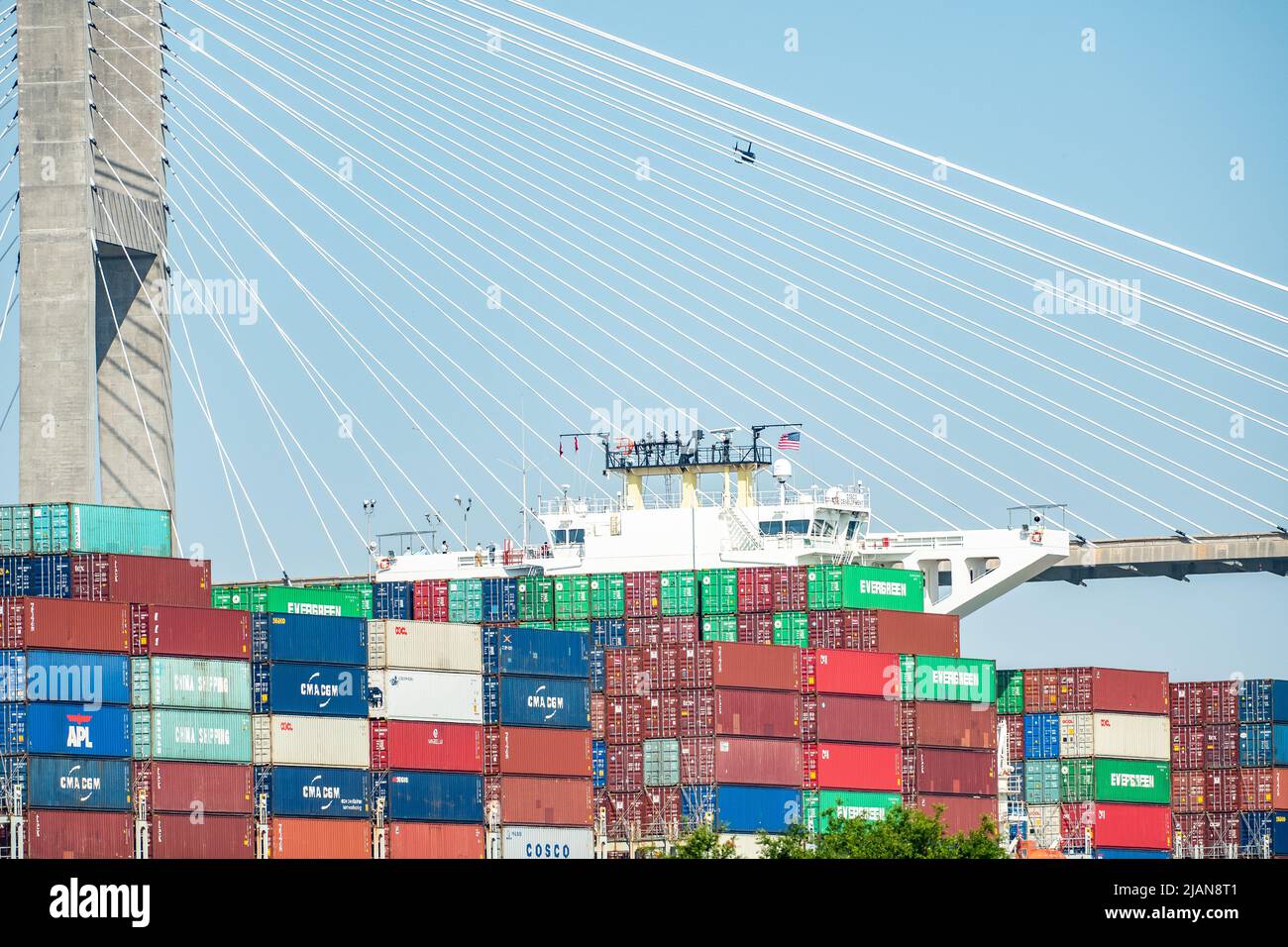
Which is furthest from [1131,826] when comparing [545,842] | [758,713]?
[545,842]

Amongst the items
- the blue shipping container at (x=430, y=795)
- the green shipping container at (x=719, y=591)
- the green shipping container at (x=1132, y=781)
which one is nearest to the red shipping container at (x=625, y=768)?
the blue shipping container at (x=430, y=795)

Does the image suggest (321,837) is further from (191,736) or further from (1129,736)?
(1129,736)

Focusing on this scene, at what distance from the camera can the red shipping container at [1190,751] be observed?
238 ft

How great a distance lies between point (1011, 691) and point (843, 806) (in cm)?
944

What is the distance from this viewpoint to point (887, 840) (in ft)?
190

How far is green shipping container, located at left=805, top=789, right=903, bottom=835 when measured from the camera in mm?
61906

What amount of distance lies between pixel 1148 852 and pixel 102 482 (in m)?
31.9

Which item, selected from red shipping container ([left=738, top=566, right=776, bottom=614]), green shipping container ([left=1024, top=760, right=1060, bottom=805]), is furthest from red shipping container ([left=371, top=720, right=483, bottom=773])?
green shipping container ([left=1024, top=760, right=1060, bottom=805])

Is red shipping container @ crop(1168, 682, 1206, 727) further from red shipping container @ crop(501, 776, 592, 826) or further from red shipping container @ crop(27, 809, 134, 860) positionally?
red shipping container @ crop(27, 809, 134, 860)

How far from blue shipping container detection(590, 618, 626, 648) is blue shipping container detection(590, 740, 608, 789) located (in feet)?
17.0

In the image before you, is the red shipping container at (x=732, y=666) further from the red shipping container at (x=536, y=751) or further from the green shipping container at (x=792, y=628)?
the green shipping container at (x=792, y=628)

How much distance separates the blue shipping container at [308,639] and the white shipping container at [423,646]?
0.66 metres

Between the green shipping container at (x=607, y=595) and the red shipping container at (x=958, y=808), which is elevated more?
the green shipping container at (x=607, y=595)
